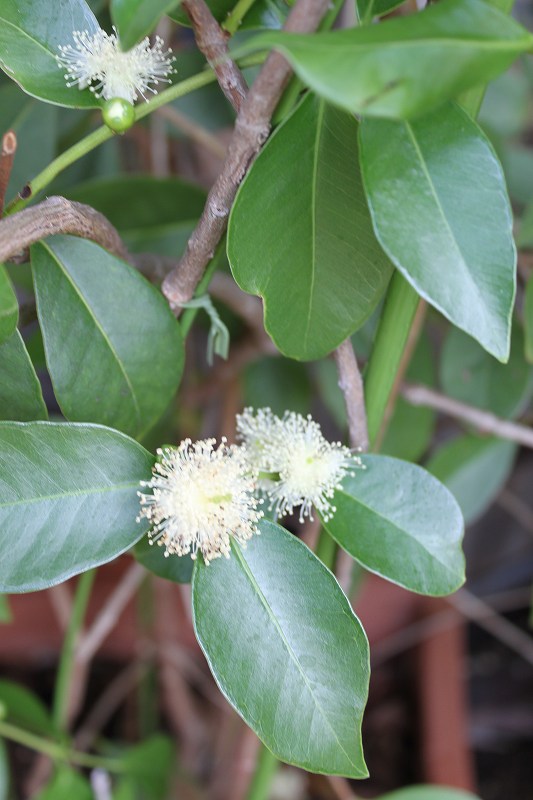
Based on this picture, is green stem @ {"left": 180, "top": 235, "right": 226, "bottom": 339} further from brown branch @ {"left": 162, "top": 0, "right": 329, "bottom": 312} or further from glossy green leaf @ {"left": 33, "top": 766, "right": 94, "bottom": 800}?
glossy green leaf @ {"left": 33, "top": 766, "right": 94, "bottom": 800}

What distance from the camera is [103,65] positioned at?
0.39 meters

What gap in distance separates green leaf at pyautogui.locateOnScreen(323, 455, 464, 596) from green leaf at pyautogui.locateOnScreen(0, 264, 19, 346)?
0.20 metres

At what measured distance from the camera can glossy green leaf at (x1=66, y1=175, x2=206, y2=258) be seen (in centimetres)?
77

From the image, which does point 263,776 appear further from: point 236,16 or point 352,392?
point 236,16

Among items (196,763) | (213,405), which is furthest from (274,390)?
(196,763)

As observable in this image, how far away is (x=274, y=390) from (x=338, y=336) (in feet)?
1.58

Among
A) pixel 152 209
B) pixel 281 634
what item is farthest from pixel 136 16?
pixel 152 209

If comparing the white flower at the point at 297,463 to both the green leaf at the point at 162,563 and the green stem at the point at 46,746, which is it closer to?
the green leaf at the point at 162,563

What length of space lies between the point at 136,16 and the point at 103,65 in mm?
94

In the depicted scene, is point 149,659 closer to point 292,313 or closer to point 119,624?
point 119,624

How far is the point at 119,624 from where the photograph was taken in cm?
115

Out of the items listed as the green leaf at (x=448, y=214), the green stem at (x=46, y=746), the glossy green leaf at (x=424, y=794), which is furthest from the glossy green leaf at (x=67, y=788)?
the green leaf at (x=448, y=214)

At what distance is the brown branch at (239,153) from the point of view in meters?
0.32

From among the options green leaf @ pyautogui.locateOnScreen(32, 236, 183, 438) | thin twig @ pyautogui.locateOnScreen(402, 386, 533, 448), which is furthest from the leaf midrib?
thin twig @ pyautogui.locateOnScreen(402, 386, 533, 448)
